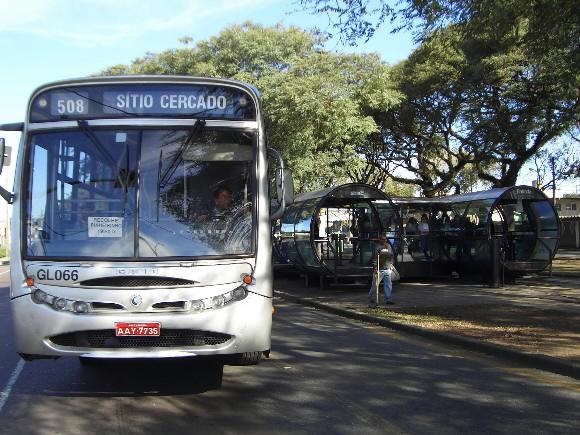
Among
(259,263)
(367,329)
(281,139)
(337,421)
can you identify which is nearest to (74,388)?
(259,263)

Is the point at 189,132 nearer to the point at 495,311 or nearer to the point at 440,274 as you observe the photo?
the point at 495,311

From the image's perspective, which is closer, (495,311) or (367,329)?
(367,329)

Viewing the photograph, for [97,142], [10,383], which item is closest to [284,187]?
[97,142]

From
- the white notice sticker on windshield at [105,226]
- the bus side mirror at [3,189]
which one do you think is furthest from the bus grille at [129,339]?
the bus side mirror at [3,189]

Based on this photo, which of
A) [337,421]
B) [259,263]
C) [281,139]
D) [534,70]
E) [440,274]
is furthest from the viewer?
[281,139]

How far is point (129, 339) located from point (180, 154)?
6.15 feet

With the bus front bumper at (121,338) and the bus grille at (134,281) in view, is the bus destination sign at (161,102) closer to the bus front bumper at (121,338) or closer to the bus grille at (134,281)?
the bus grille at (134,281)

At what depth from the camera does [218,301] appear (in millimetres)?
5582

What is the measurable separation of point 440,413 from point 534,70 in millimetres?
20185

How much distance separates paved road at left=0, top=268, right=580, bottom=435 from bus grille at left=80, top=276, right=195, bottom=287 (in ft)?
3.91

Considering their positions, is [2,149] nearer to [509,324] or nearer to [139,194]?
[139,194]

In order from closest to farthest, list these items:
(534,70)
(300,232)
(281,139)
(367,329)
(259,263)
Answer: (259,263) < (367,329) < (300,232) < (534,70) < (281,139)

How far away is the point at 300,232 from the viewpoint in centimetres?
1803

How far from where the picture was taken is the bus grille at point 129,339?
5.43m
